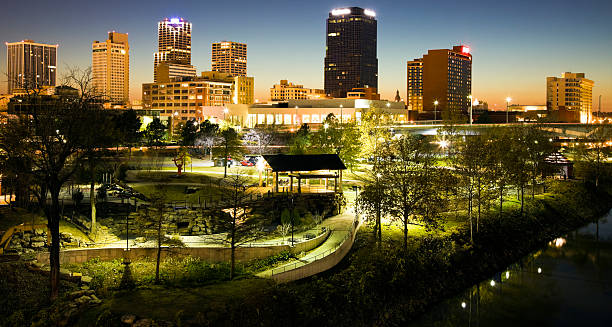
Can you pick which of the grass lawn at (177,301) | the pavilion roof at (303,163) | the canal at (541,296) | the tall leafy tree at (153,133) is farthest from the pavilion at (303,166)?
the tall leafy tree at (153,133)

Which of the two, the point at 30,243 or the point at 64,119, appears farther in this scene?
the point at 30,243

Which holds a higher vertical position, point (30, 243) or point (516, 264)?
point (30, 243)

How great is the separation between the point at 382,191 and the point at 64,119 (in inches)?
738

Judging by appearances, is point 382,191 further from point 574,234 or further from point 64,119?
point 574,234

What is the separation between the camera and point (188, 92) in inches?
7210

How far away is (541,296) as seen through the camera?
96.3ft

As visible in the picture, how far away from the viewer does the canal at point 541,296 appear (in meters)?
26.4

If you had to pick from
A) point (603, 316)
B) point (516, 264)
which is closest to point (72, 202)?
point (516, 264)

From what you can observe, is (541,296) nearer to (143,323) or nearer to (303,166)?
(303,166)

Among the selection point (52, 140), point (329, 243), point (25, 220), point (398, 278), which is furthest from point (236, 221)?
point (52, 140)

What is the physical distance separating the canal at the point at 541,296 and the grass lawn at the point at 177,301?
945cm

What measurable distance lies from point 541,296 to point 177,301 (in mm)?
21371

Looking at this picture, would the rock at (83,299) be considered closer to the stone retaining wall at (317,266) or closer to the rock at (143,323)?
the rock at (143,323)

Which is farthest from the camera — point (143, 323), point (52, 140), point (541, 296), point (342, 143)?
point (342, 143)
